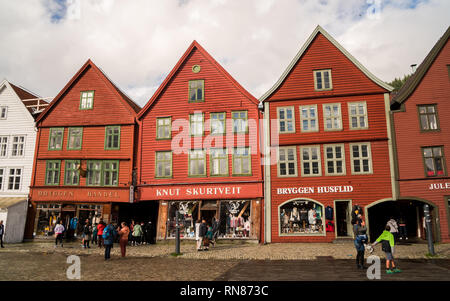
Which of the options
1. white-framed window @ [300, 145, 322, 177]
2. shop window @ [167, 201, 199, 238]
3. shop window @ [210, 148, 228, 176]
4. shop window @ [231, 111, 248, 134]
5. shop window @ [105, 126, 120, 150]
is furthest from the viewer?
shop window @ [105, 126, 120, 150]

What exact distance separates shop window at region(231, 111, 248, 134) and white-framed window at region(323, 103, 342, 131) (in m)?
5.51

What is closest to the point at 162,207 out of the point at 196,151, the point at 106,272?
the point at 196,151

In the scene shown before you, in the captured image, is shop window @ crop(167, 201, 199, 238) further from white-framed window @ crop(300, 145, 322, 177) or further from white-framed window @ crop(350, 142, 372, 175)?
white-framed window @ crop(350, 142, 372, 175)

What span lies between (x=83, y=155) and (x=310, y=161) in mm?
17511

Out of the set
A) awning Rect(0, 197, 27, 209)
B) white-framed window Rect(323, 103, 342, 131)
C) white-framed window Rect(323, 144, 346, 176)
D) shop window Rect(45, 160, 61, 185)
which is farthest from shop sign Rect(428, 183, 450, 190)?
awning Rect(0, 197, 27, 209)

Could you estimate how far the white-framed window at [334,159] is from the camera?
22.1m

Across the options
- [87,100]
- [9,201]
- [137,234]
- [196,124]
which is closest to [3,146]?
[9,201]

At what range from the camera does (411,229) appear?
76.0 feet

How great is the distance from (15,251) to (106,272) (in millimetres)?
11436

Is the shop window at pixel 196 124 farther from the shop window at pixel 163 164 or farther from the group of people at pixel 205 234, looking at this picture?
the group of people at pixel 205 234

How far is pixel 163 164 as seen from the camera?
2495 cm

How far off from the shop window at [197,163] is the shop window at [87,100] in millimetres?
9854

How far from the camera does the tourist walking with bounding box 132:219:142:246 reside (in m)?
21.8
